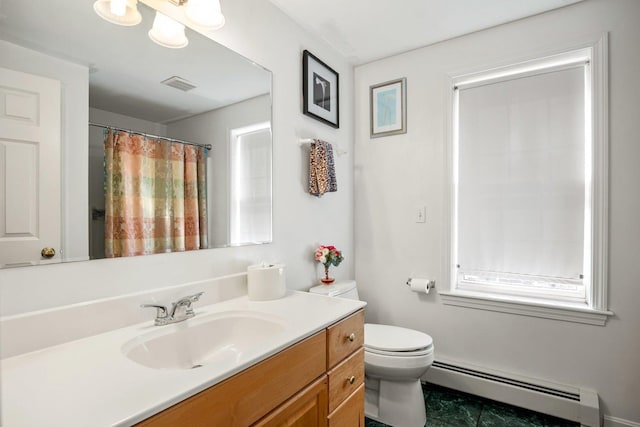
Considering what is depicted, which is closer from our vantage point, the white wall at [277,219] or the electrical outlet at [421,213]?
the white wall at [277,219]

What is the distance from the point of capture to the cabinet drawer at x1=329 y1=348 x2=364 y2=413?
118cm

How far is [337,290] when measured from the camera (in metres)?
1.95

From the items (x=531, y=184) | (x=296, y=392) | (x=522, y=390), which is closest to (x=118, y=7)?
(x=296, y=392)

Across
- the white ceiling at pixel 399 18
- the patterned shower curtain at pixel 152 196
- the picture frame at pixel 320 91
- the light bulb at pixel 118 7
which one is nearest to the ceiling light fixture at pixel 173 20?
the light bulb at pixel 118 7

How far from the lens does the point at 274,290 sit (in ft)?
4.70

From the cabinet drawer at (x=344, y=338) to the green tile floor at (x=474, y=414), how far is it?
82 centimetres

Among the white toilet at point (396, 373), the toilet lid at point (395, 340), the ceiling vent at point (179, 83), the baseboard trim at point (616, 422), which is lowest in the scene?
the baseboard trim at point (616, 422)

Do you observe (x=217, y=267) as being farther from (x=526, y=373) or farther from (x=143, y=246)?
(x=526, y=373)

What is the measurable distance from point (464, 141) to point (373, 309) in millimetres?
1371

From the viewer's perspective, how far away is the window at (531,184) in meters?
1.79

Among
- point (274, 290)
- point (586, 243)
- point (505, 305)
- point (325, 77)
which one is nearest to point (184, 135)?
point (274, 290)

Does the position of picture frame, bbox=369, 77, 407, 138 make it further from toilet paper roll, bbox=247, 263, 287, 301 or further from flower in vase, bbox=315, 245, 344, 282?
toilet paper roll, bbox=247, 263, 287, 301

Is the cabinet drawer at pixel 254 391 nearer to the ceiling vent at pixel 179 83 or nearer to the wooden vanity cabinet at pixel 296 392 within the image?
the wooden vanity cabinet at pixel 296 392

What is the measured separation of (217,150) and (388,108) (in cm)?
143
